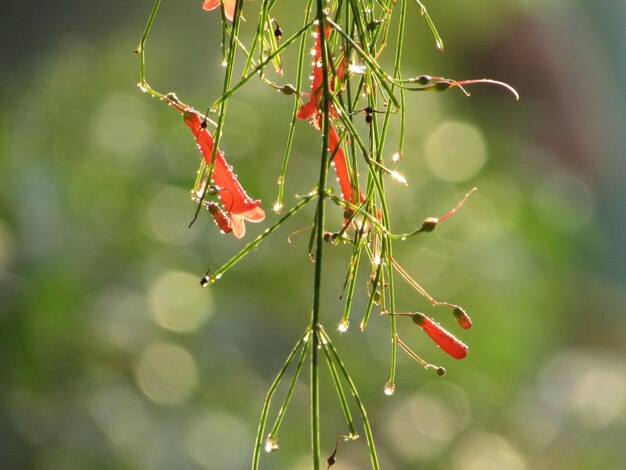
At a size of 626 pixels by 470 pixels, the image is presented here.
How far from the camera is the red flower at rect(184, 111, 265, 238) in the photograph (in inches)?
27.7

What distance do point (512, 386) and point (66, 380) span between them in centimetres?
114

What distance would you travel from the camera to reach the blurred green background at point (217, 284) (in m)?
1.95

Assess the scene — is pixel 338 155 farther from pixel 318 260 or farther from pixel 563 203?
pixel 563 203

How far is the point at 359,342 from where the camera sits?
86.4 inches

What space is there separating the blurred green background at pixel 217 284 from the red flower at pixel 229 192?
118cm

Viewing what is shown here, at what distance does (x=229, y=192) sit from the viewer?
700mm

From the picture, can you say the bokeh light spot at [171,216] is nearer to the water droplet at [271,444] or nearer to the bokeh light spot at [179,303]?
the bokeh light spot at [179,303]

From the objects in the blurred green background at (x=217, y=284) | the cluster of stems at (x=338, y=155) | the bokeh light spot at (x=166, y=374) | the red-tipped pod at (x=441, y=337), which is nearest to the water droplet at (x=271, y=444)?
the cluster of stems at (x=338, y=155)

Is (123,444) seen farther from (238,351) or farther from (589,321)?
(589,321)

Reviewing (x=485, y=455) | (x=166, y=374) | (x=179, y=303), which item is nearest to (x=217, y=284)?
(x=179, y=303)

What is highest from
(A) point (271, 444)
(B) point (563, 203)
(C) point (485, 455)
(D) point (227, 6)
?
(B) point (563, 203)

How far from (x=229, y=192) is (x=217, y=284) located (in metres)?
1.44

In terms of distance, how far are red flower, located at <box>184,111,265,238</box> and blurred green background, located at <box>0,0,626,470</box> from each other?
118cm

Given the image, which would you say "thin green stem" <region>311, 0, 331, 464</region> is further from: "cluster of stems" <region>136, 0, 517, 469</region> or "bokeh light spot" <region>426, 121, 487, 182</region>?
"bokeh light spot" <region>426, 121, 487, 182</region>
